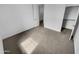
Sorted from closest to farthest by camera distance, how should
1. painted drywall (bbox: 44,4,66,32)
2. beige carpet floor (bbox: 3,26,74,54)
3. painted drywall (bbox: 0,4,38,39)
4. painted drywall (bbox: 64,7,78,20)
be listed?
beige carpet floor (bbox: 3,26,74,54)
painted drywall (bbox: 0,4,38,39)
painted drywall (bbox: 44,4,66,32)
painted drywall (bbox: 64,7,78,20)

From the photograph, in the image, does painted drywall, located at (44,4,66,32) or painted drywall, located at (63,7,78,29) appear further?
painted drywall, located at (63,7,78,29)

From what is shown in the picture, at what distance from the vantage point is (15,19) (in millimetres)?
2793

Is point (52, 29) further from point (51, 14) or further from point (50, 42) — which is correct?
point (50, 42)

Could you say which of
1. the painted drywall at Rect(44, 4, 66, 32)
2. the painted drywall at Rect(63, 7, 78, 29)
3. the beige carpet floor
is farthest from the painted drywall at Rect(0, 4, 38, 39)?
the painted drywall at Rect(63, 7, 78, 29)

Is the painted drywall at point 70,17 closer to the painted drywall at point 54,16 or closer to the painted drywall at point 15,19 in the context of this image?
the painted drywall at point 54,16

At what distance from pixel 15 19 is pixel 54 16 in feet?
4.56

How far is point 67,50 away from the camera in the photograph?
230 cm

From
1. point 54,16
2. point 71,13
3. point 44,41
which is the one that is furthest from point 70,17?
point 44,41

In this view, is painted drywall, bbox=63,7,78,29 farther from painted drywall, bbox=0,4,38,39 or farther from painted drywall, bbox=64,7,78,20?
painted drywall, bbox=0,4,38,39

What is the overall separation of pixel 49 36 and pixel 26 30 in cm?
94

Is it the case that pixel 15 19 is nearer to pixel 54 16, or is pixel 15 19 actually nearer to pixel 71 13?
pixel 54 16

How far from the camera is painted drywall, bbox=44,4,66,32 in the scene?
2802 millimetres

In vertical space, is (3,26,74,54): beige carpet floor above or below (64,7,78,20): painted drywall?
below

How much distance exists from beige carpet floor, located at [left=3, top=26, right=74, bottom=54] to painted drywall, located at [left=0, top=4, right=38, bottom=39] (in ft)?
0.68
